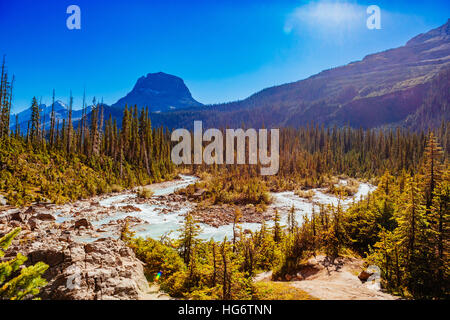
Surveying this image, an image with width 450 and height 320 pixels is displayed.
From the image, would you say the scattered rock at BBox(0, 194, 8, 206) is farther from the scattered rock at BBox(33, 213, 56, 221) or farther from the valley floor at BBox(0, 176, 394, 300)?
the scattered rock at BBox(33, 213, 56, 221)

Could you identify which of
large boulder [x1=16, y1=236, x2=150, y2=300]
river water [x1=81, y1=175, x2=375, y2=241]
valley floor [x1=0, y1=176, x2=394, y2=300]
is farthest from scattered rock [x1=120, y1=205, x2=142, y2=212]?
large boulder [x1=16, y1=236, x2=150, y2=300]

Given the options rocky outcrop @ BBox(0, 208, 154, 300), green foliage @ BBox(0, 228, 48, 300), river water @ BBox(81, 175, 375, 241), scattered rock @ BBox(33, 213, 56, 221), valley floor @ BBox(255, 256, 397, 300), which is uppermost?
green foliage @ BBox(0, 228, 48, 300)

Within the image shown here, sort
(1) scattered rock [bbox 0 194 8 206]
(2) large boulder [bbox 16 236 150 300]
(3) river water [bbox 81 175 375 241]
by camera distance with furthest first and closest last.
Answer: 1. (1) scattered rock [bbox 0 194 8 206]
2. (3) river water [bbox 81 175 375 241]
3. (2) large boulder [bbox 16 236 150 300]

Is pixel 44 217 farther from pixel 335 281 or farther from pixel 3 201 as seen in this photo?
pixel 335 281

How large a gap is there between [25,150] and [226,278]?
29136 mm

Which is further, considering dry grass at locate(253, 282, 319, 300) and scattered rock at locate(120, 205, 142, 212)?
scattered rock at locate(120, 205, 142, 212)

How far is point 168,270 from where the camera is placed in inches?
255

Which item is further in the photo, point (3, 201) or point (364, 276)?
point (3, 201)

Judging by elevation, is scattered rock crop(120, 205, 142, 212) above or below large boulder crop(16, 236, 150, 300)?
below

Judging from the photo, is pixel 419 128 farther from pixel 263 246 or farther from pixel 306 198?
pixel 263 246

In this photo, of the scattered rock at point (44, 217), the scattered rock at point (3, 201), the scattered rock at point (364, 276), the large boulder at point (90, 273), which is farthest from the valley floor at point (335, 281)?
the scattered rock at point (3, 201)

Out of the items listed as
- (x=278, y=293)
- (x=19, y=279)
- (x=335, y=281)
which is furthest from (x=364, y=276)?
(x=19, y=279)

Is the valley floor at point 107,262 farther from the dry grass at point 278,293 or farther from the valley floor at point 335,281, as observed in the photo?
the dry grass at point 278,293

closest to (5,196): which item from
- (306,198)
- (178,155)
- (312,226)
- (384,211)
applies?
(312,226)
